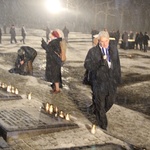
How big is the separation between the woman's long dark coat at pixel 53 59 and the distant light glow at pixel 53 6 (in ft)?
145

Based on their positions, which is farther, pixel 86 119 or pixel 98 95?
pixel 86 119

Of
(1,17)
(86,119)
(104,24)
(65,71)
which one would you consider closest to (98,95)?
(86,119)

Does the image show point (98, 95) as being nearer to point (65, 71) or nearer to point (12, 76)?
point (12, 76)

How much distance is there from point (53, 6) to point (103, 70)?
171 feet

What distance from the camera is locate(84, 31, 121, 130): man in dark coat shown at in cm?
640

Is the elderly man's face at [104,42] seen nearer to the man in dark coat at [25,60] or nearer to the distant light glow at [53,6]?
the man in dark coat at [25,60]

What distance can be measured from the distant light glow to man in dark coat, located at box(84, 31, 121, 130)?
47158 millimetres

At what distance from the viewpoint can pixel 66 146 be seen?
5211 mm

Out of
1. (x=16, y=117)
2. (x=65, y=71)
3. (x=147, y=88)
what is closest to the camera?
(x=16, y=117)

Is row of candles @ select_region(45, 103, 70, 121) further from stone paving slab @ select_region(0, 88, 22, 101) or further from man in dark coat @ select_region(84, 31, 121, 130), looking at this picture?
stone paving slab @ select_region(0, 88, 22, 101)

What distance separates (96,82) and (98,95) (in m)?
0.27

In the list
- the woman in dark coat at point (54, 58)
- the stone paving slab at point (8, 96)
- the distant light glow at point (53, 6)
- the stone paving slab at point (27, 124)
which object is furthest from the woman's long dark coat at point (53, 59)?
the distant light glow at point (53, 6)

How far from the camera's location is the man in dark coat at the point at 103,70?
6402 millimetres

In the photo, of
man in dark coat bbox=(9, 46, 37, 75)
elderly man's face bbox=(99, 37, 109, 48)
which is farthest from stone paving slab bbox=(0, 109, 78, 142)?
man in dark coat bbox=(9, 46, 37, 75)
